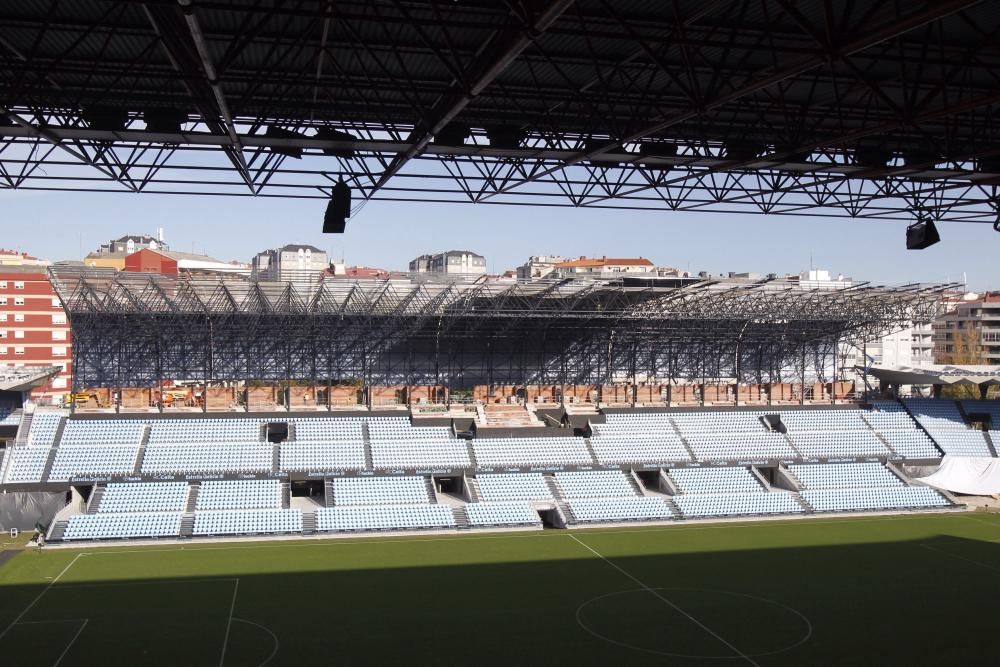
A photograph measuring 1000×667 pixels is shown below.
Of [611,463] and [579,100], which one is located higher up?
[579,100]

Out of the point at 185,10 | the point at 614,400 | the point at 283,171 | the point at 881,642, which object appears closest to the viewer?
the point at 185,10

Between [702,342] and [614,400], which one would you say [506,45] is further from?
[702,342]

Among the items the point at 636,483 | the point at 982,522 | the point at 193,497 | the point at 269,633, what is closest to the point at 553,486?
the point at 636,483

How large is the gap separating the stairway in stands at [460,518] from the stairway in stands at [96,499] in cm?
1223

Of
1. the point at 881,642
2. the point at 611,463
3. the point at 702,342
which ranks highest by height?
the point at 702,342

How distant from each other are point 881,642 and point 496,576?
33.8 feet

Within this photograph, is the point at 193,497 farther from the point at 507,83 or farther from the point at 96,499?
the point at 507,83

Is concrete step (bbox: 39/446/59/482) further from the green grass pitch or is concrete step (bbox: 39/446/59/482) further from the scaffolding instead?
the green grass pitch

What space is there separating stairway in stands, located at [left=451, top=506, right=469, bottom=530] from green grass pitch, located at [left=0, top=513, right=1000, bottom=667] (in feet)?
Result: 4.07

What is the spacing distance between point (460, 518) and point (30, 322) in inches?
1803

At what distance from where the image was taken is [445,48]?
1548 cm

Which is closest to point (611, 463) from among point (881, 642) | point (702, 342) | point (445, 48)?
point (702, 342)

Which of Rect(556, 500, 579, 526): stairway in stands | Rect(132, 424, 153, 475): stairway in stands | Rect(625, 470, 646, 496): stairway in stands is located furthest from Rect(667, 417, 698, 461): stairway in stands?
Rect(132, 424, 153, 475): stairway in stands

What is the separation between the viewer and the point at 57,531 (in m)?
29.8
